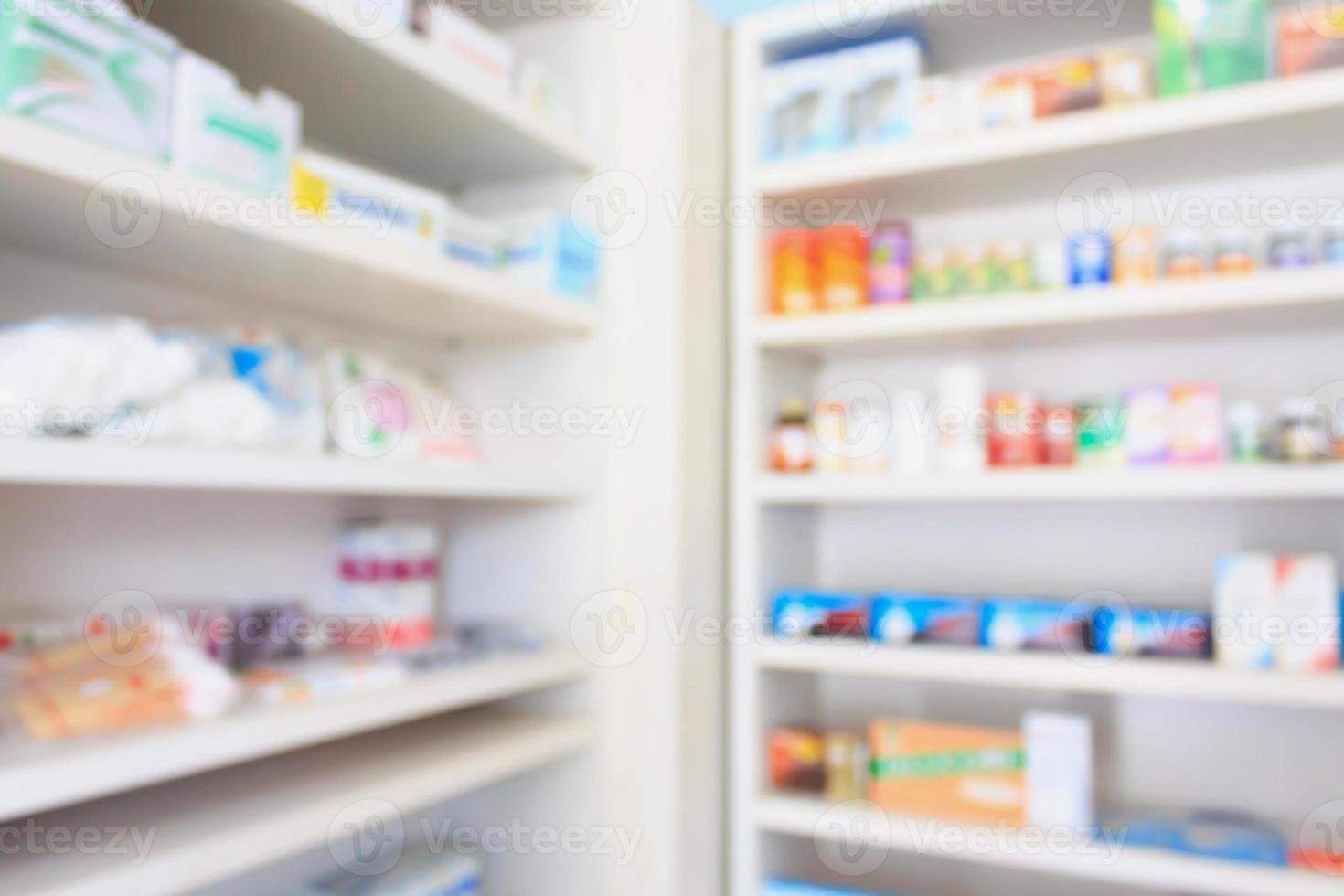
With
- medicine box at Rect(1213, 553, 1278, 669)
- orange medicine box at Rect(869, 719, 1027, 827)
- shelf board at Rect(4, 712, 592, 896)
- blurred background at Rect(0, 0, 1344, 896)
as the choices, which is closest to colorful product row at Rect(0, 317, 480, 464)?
blurred background at Rect(0, 0, 1344, 896)

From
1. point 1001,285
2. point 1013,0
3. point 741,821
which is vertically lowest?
point 741,821

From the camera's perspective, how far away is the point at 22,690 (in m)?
0.96

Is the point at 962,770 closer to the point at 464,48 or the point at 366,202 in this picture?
the point at 366,202

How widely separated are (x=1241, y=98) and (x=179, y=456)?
54.0 inches

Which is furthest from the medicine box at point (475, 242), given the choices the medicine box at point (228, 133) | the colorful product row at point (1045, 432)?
the colorful product row at point (1045, 432)

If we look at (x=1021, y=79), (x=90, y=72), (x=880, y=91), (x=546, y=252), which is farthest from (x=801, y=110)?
(x=90, y=72)

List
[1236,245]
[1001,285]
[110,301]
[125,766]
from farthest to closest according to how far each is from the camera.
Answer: [1001,285]
[1236,245]
[110,301]
[125,766]

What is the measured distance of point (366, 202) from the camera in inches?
47.3

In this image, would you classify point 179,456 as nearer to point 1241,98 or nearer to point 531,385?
point 531,385

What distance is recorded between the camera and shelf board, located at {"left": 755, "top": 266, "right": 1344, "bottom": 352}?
1271 mm

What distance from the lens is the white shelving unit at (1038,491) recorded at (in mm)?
1318

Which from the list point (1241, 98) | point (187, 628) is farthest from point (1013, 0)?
point (187, 628)

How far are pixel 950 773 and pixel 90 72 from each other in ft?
4.55

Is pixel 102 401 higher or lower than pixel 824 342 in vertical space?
lower
